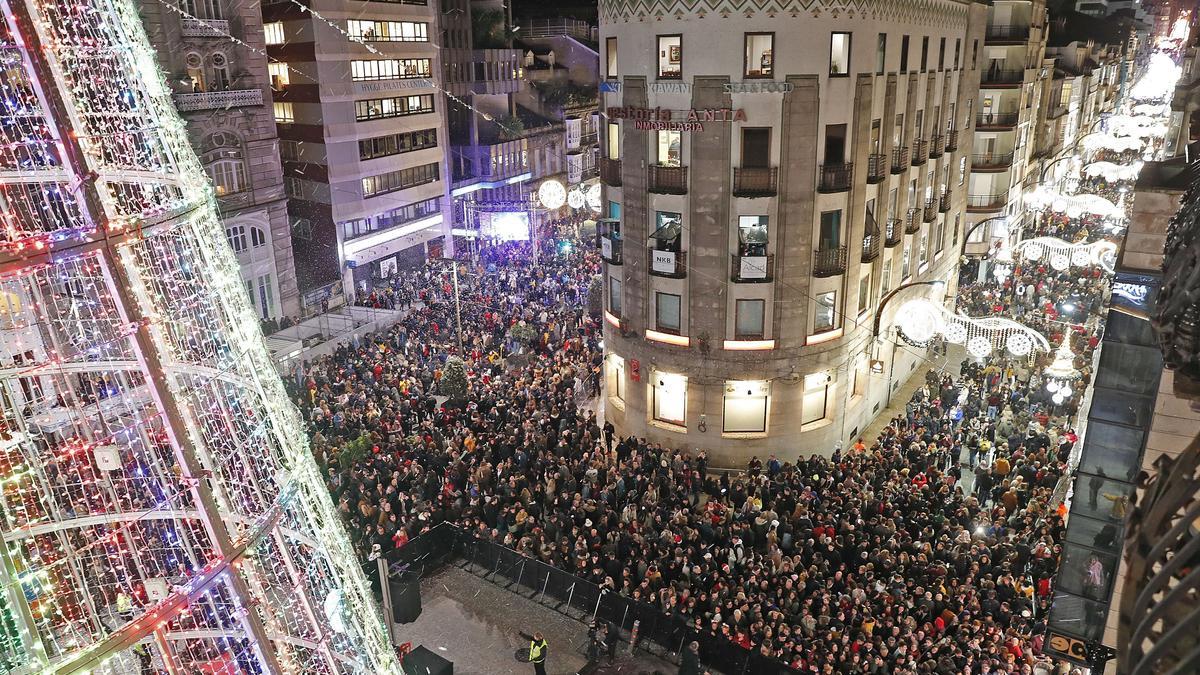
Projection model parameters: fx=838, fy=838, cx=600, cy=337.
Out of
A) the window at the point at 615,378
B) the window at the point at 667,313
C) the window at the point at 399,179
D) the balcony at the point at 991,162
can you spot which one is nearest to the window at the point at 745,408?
the window at the point at 667,313

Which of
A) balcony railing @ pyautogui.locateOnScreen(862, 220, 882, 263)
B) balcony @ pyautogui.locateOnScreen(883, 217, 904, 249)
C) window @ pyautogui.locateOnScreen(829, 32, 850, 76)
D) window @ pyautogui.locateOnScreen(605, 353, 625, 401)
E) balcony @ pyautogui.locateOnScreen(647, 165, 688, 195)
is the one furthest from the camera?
balcony @ pyautogui.locateOnScreen(883, 217, 904, 249)

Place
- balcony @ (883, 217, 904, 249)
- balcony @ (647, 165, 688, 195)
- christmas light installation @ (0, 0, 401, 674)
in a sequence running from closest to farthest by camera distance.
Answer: christmas light installation @ (0, 0, 401, 674)
balcony @ (647, 165, 688, 195)
balcony @ (883, 217, 904, 249)

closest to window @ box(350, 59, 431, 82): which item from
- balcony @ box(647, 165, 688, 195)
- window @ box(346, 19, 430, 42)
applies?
window @ box(346, 19, 430, 42)

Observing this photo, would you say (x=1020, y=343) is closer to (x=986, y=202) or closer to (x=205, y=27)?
(x=986, y=202)

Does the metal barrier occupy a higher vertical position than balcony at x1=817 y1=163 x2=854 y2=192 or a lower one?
lower

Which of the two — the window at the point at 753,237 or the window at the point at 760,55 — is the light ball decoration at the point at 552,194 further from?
the window at the point at 760,55

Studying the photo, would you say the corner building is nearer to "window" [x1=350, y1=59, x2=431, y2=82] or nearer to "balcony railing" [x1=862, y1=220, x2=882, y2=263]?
"balcony railing" [x1=862, y1=220, x2=882, y2=263]
